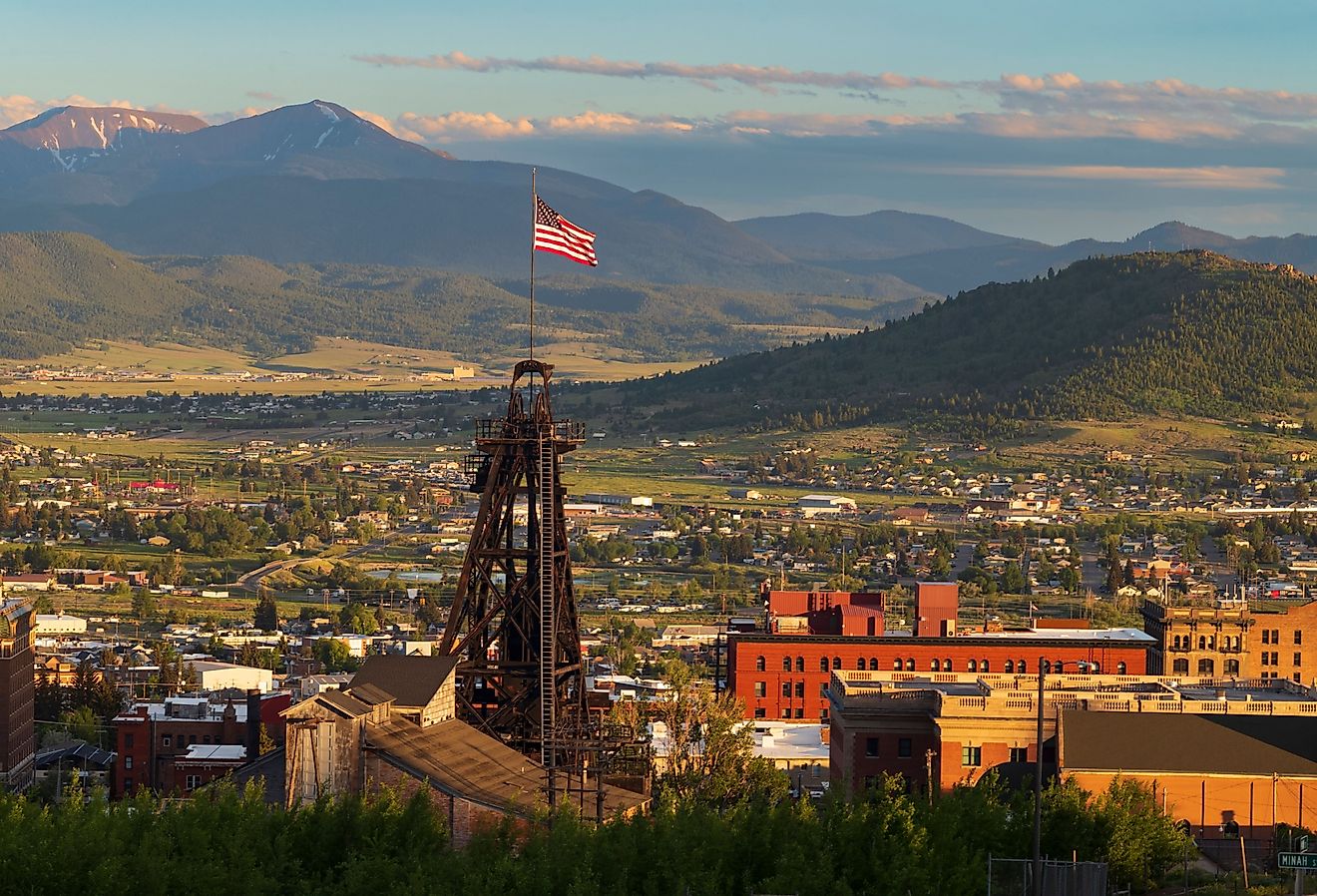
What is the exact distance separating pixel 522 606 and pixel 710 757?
1695 cm

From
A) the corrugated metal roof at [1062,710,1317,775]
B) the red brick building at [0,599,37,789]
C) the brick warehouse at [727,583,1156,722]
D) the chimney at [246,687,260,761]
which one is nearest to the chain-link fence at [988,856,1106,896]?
the corrugated metal roof at [1062,710,1317,775]

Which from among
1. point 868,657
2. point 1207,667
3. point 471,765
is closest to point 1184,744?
point 471,765

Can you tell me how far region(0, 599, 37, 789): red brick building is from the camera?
12938cm

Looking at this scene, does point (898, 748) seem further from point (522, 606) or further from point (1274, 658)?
point (1274, 658)

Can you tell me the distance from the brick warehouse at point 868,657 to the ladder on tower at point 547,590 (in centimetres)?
5565

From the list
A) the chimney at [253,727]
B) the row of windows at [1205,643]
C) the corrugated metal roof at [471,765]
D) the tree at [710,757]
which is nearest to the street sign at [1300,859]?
the corrugated metal roof at [471,765]

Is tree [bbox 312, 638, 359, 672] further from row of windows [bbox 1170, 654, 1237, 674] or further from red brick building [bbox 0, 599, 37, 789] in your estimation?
row of windows [bbox 1170, 654, 1237, 674]

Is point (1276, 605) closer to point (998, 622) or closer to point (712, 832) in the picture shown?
point (998, 622)

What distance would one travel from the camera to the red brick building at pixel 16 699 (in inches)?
5094

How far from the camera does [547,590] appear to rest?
8919 centimetres

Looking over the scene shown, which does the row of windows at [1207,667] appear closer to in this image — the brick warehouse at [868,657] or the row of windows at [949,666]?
the brick warehouse at [868,657]

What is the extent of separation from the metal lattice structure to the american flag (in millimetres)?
10199

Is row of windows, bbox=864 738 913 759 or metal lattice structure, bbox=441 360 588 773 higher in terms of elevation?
metal lattice structure, bbox=441 360 588 773

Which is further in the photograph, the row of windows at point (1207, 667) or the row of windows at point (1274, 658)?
the row of windows at point (1274, 658)
